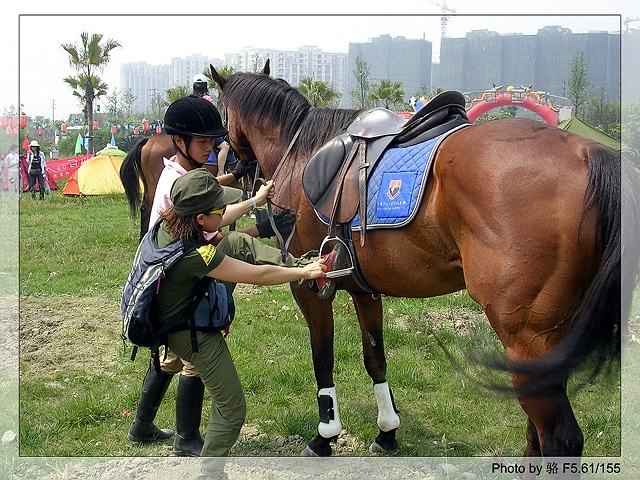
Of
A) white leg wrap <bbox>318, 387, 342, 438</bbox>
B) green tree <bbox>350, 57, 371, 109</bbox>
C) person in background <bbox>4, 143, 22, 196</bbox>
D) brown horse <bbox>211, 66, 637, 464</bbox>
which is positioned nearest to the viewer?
brown horse <bbox>211, 66, 637, 464</bbox>

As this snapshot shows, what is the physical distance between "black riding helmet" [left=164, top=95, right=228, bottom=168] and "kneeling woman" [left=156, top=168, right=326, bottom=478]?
0.55m

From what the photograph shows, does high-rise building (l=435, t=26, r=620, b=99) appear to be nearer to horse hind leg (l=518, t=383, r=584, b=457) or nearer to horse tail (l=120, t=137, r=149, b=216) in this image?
horse tail (l=120, t=137, r=149, b=216)

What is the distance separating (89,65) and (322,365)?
24.0 meters

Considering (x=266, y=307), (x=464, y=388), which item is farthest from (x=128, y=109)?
(x=464, y=388)

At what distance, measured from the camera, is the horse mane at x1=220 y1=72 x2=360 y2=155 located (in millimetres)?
4234

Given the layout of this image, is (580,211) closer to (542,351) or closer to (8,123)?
(542,351)

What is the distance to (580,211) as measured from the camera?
267 centimetres

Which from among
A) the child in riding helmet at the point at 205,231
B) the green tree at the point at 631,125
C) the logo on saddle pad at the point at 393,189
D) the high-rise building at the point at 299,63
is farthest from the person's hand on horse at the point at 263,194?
the high-rise building at the point at 299,63

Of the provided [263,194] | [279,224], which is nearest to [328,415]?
[279,224]

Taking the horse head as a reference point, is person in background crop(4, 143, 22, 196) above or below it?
below

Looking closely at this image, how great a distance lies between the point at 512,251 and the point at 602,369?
0.69 metres

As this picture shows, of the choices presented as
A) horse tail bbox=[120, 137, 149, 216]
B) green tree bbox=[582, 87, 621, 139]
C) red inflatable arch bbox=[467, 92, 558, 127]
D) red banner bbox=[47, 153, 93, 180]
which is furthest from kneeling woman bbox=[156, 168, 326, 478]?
red inflatable arch bbox=[467, 92, 558, 127]

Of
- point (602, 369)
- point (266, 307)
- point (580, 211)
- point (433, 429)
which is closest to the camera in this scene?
point (580, 211)

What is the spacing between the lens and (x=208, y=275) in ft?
9.92
